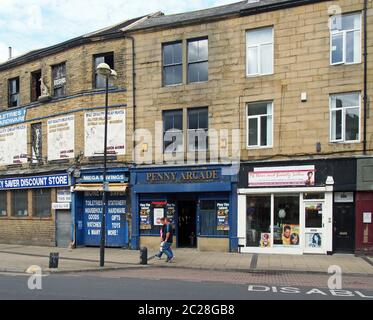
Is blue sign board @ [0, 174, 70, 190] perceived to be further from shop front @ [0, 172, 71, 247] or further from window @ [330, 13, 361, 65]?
window @ [330, 13, 361, 65]

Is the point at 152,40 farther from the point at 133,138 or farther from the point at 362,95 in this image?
the point at 362,95

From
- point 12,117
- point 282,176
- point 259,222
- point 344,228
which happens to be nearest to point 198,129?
point 282,176

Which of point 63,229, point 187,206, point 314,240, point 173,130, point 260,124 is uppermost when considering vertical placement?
point 260,124

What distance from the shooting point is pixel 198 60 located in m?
18.6

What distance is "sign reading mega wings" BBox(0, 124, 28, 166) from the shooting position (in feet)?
73.1

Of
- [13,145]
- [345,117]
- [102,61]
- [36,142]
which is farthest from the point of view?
[13,145]

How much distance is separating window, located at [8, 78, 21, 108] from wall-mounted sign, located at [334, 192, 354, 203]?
56.0 feet

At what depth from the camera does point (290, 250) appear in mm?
16891

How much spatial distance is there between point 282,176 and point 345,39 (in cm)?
588

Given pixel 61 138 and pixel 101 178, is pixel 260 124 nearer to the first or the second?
pixel 101 178

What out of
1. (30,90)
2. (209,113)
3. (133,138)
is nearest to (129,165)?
(133,138)

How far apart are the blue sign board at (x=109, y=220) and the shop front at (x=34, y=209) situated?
930 millimetres

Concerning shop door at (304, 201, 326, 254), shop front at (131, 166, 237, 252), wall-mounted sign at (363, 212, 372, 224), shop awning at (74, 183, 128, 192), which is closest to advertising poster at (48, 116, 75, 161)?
shop awning at (74, 183, 128, 192)

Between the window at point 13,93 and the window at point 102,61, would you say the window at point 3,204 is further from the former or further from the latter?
the window at point 102,61
